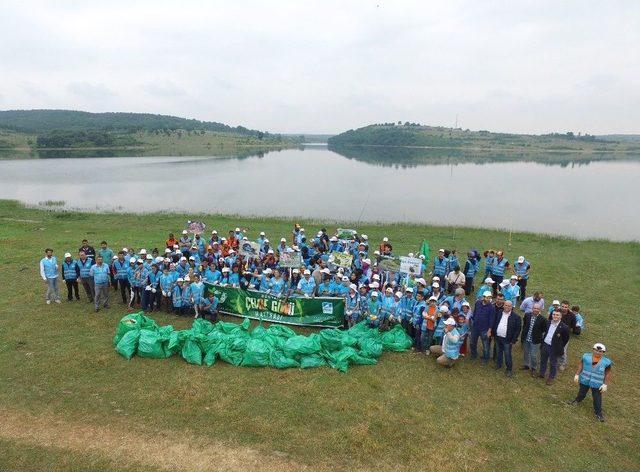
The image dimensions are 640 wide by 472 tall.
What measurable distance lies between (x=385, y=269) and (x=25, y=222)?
25.4m

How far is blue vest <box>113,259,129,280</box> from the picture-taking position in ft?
42.3

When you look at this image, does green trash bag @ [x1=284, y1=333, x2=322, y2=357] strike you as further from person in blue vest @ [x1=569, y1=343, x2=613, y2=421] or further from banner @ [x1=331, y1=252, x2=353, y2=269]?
person in blue vest @ [x1=569, y1=343, x2=613, y2=421]

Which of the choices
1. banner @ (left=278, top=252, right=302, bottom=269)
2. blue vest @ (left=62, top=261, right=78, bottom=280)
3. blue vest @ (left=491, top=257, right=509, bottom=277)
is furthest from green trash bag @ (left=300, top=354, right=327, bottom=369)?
blue vest @ (left=62, top=261, right=78, bottom=280)

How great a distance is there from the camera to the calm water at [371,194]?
112 ft

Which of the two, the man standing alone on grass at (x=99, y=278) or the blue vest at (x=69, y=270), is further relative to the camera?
the blue vest at (x=69, y=270)

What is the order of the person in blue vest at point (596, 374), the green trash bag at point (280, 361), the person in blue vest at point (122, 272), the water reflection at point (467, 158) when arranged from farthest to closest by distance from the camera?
the water reflection at point (467, 158) → the person in blue vest at point (122, 272) → the green trash bag at point (280, 361) → the person in blue vest at point (596, 374)

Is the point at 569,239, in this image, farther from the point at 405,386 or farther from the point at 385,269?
the point at 405,386

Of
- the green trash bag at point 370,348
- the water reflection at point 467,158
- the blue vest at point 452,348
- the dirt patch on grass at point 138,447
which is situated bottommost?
the dirt patch on grass at point 138,447

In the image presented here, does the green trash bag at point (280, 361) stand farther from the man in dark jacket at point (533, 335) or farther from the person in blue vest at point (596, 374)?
the person in blue vest at point (596, 374)

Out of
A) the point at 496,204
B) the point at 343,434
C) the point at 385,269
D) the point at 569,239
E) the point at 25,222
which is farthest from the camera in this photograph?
the point at 496,204

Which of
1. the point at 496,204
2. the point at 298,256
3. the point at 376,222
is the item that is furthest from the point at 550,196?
the point at 298,256

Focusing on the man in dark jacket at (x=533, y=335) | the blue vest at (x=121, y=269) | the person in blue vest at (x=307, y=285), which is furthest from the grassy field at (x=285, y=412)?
the person in blue vest at (x=307, y=285)

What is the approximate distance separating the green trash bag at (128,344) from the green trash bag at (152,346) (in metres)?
0.16

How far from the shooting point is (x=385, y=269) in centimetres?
1409
